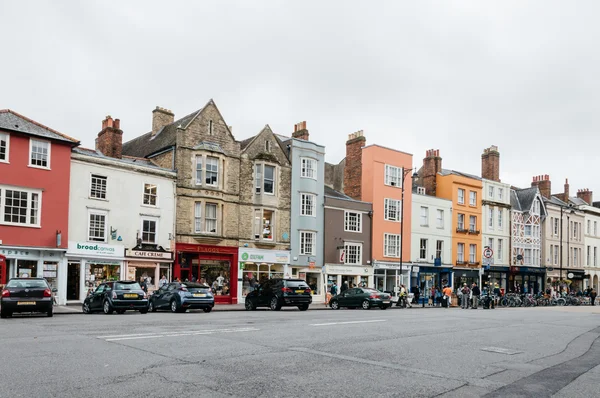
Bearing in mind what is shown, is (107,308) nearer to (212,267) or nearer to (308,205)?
(212,267)

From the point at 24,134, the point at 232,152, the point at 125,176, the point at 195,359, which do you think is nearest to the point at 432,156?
the point at 232,152

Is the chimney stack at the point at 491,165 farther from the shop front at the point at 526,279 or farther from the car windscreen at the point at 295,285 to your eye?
the car windscreen at the point at 295,285

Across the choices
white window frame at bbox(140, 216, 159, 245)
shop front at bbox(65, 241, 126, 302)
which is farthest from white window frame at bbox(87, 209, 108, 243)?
white window frame at bbox(140, 216, 159, 245)

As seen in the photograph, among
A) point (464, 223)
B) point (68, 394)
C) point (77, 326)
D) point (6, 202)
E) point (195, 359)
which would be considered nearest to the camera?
point (68, 394)

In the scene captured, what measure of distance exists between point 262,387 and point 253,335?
6.12 meters

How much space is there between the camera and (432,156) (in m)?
55.1

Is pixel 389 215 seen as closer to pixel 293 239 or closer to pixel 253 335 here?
pixel 293 239

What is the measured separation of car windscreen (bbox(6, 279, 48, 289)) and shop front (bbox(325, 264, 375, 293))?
2427 centimetres

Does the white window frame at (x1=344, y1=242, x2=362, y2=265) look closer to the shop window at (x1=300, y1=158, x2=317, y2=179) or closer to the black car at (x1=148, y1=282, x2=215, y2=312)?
the shop window at (x1=300, y1=158, x2=317, y2=179)

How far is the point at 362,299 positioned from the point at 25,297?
18.4m

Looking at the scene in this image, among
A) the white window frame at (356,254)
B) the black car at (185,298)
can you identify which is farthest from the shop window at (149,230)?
the white window frame at (356,254)

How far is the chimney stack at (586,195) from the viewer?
234ft

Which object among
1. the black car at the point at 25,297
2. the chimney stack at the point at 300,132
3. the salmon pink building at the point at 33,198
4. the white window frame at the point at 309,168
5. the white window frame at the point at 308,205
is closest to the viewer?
the black car at the point at 25,297

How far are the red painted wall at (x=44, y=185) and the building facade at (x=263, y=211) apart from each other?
467 inches
